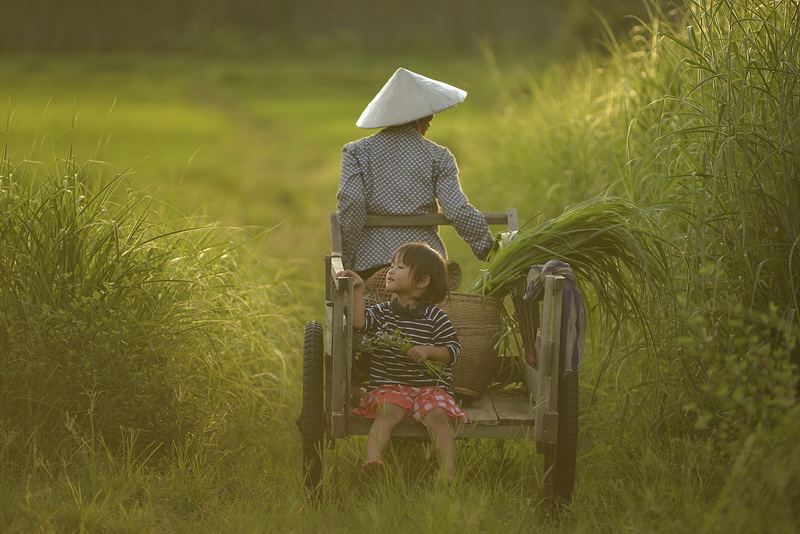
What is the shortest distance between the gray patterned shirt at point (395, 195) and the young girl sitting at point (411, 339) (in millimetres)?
756

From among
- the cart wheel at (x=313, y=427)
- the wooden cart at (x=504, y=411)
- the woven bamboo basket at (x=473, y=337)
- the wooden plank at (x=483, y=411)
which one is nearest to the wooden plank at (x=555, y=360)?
the wooden cart at (x=504, y=411)

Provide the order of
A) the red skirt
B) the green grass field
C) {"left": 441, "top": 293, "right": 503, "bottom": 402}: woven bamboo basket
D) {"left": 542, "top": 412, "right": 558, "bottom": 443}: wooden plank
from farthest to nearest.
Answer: {"left": 441, "top": 293, "right": 503, "bottom": 402}: woven bamboo basket → the red skirt → {"left": 542, "top": 412, "right": 558, "bottom": 443}: wooden plank → the green grass field

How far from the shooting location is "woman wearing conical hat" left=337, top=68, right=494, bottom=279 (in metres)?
4.99

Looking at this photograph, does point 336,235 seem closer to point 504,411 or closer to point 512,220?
point 512,220

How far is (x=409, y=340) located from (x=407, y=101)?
1.45 meters

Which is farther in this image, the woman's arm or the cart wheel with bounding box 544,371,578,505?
the woman's arm

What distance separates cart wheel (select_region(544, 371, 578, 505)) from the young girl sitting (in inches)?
15.7

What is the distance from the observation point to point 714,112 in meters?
4.38

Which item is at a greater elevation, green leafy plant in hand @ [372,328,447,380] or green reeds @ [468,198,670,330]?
green reeds @ [468,198,670,330]

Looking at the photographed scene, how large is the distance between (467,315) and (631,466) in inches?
38.2

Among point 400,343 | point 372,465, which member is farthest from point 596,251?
point 372,465

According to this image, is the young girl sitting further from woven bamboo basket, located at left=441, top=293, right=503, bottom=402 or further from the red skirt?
woven bamboo basket, located at left=441, top=293, right=503, bottom=402

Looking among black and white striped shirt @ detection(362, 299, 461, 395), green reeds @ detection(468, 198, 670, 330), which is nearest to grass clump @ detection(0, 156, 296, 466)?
black and white striped shirt @ detection(362, 299, 461, 395)

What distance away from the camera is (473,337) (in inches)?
175
